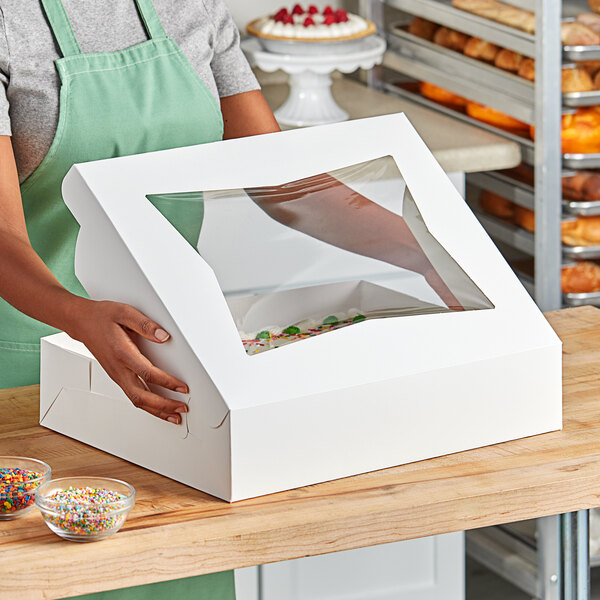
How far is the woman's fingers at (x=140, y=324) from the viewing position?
0.99 metres

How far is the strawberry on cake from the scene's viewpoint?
7.93 ft

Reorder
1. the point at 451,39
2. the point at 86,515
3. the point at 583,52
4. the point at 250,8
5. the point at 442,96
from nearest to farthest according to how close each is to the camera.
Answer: the point at 86,515
the point at 583,52
the point at 451,39
the point at 442,96
the point at 250,8

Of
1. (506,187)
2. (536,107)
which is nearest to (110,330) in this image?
(536,107)

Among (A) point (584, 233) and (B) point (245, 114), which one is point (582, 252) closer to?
(A) point (584, 233)

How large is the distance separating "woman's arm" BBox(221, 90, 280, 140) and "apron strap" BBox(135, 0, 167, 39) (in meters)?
0.16

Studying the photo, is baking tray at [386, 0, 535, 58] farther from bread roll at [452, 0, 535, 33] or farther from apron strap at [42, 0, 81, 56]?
apron strap at [42, 0, 81, 56]

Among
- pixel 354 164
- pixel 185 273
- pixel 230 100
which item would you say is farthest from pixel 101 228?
pixel 230 100

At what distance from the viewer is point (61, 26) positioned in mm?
1420

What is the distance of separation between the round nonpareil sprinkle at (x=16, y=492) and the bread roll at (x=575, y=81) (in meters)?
1.54

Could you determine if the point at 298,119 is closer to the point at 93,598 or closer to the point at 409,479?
the point at 93,598

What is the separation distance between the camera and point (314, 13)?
2.50 metres

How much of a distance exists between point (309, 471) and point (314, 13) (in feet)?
5.49

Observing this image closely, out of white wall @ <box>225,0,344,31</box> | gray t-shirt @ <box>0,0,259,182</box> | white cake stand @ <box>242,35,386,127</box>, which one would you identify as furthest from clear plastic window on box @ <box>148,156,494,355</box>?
white wall @ <box>225,0,344,31</box>

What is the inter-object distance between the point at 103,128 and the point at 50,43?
4.9 inches
